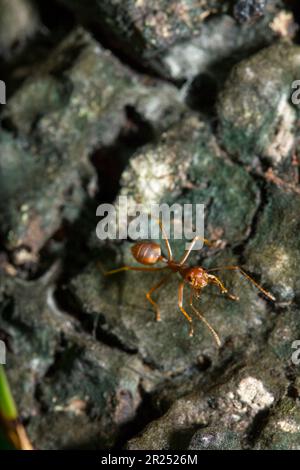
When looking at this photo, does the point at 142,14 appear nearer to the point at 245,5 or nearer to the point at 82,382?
the point at 245,5

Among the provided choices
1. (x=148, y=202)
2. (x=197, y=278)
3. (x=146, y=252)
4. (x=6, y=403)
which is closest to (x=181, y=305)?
(x=197, y=278)

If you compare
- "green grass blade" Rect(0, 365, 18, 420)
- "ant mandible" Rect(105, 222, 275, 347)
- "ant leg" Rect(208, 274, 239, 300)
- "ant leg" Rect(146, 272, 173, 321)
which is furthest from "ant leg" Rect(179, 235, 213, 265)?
"green grass blade" Rect(0, 365, 18, 420)

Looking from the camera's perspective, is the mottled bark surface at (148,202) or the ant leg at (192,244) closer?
the mottled bark surface at (148,202)

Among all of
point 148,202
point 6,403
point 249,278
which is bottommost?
point 249,278

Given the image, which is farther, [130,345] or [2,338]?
[2,338]

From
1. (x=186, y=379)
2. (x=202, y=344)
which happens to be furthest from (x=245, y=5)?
(x=186, y=379)

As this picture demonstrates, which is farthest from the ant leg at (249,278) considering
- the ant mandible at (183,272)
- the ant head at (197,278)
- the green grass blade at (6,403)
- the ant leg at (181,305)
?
the green grass blade at (6,403)

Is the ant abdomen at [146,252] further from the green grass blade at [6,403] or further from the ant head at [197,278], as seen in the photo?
the green grass blade at [6,403]

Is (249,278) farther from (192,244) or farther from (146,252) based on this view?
(146,252)
